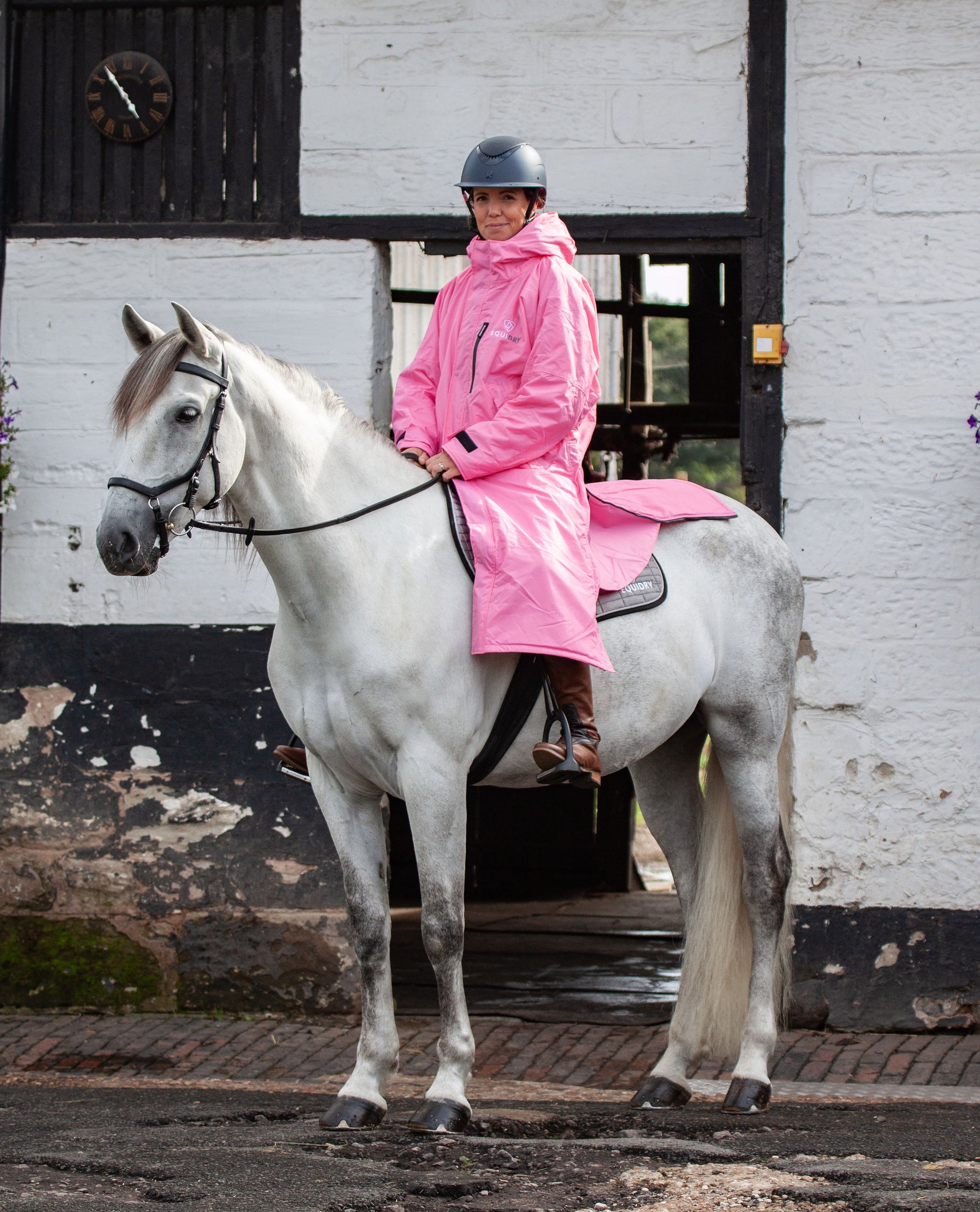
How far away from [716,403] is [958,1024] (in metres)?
4.13

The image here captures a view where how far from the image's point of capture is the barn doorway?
24.2ft

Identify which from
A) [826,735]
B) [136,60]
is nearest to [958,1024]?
[826,735]

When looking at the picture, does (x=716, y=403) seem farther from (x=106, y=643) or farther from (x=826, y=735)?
(x=106, y=643)

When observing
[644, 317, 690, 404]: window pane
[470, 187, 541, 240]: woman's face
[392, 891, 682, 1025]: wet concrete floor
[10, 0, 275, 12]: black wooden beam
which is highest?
[644, 317, 690, 404]: window pane

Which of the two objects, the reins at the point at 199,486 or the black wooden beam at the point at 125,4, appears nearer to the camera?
the reins at the point at 199,486

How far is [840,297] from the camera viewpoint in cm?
576

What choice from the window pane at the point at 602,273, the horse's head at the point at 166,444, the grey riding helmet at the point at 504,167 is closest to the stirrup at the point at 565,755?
the horse's head at the point at 166,444

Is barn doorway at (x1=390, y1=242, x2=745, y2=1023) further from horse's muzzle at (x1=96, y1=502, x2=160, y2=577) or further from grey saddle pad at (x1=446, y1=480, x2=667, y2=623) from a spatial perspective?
horse's muzzle at (x1=96, y1=502, x2=160, y2=577)

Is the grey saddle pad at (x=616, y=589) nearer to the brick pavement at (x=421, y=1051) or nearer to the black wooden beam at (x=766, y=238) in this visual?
the black wooden beam at (x=766, y=238)

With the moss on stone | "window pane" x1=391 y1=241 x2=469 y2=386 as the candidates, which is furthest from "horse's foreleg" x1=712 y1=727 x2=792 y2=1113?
"window pane" x1=391 y1=241 x2=469 y2=386

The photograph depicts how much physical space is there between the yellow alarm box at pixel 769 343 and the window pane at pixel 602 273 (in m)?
4.66

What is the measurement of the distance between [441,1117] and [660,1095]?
92 centimetres

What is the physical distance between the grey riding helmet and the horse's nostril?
1.51 m

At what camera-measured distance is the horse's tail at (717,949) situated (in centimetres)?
471
